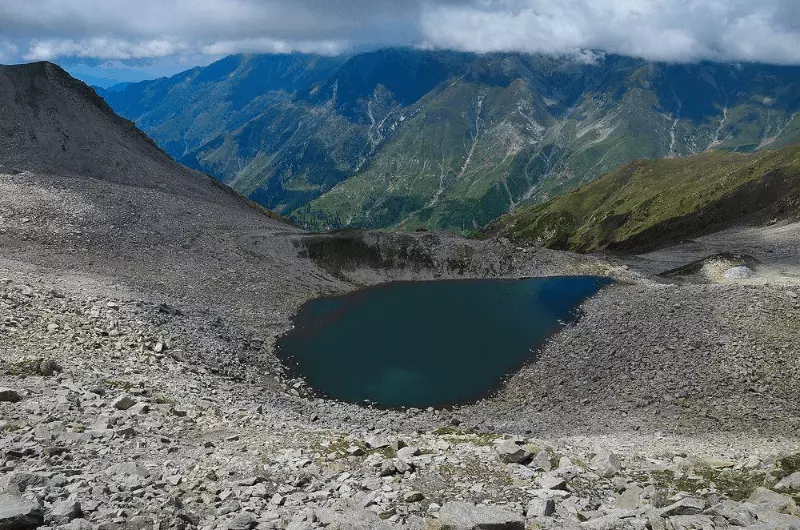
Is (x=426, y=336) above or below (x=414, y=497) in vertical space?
below

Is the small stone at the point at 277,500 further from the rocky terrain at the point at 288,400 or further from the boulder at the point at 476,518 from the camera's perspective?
the boulder at the point at 476,518

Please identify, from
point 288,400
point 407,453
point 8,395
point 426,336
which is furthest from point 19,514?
point 426,336

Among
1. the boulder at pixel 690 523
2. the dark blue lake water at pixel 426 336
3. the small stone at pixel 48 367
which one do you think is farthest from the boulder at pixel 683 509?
the dark blue lake water at pixel 426 336

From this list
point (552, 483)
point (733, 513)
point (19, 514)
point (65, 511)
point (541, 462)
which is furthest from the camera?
point (541, 462)

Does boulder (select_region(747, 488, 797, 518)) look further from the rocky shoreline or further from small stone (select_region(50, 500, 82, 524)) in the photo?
small stone (select_region(50, 500, 82, 524))

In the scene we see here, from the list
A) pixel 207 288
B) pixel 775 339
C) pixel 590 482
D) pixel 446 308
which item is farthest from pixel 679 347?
pixel 207 288

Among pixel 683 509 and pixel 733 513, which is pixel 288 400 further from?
pixel 733 513

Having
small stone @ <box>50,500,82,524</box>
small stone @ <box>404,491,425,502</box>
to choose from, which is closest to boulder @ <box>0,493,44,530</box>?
small stone @ <box>50,500,82,524</box>
